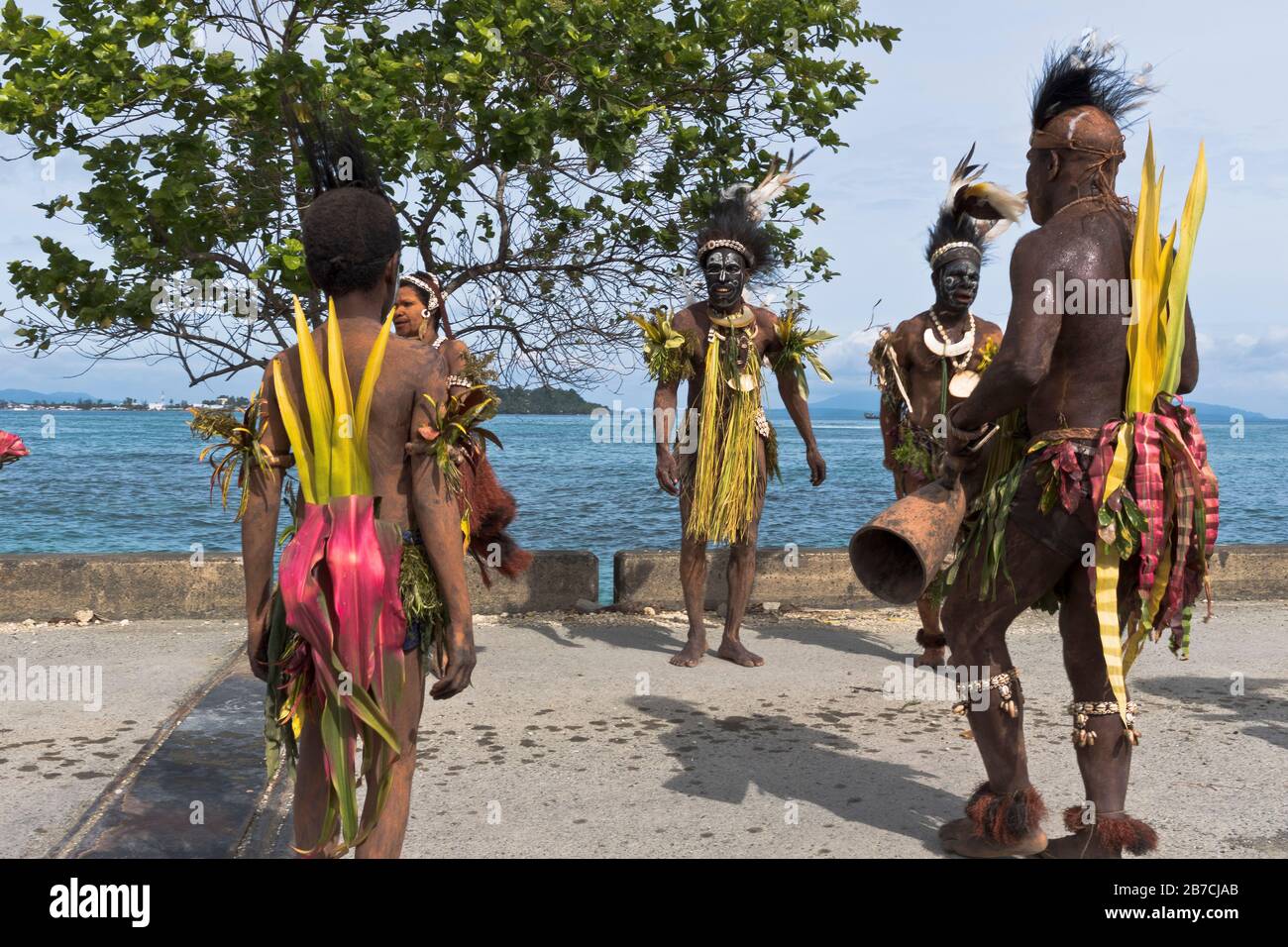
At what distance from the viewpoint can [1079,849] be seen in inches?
144

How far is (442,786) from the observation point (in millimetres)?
4395

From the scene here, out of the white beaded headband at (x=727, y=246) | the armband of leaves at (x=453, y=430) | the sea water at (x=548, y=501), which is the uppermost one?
the white beaded headband at (x=727, y=246)

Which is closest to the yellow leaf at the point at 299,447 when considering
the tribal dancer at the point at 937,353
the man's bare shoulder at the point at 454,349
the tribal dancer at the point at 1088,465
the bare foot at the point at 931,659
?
the tribal dancer at the point at 1088,465

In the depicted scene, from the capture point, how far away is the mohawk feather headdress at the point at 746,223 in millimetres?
6473

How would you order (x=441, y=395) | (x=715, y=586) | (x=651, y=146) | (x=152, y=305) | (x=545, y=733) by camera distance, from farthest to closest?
(x=715, y=586) → (x=651, y=146) → (x=152, y=305) → (x=545, y=733) → (x=441, y=395)

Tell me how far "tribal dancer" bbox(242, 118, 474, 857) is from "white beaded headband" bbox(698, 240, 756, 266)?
358cm

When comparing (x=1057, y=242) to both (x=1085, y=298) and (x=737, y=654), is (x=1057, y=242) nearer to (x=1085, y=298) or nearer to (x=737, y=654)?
(x=1085, y=298)

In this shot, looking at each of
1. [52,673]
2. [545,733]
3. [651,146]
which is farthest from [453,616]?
[651,146]

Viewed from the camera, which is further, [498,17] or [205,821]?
[498,17]

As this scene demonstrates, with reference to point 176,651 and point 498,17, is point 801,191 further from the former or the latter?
point 176,651

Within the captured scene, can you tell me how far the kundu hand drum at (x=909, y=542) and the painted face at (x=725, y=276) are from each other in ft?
9.67

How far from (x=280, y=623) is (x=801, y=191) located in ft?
15.3

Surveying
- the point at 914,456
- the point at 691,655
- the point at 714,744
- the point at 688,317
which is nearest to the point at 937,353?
the point at 914,456

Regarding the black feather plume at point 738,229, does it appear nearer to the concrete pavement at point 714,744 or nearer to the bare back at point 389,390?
the concrete pavement at point 714,744
